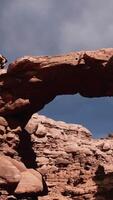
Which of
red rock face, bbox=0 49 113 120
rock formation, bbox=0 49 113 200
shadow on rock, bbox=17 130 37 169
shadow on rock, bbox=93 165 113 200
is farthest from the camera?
shadow on rock, bbox=93 165 113 200

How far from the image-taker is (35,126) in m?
25.7

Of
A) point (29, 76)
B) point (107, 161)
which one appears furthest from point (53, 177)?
point (29, 76)

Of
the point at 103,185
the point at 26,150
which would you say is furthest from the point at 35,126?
the point at 103,185

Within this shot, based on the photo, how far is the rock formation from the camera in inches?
792

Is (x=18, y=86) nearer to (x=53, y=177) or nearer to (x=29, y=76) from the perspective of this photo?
(x=29, y=76)

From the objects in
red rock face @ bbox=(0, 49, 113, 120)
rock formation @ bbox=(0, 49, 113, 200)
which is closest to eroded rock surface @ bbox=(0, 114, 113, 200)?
rock formation @ bbox=(0, 49, 113, 200)

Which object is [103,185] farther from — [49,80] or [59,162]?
[49,80]

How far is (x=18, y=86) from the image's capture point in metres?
→ 22.5

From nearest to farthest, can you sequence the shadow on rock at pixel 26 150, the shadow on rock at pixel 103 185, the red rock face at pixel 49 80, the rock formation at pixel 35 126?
the rock formation at pixel 35 126 → the red rock face at pixel 49 80 → the shadow on rock at pixel 26 150 → the shadow on rock at pixel 103 185

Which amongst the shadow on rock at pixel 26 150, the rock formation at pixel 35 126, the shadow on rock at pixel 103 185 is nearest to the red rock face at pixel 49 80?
the rock formation at pixel 35 126

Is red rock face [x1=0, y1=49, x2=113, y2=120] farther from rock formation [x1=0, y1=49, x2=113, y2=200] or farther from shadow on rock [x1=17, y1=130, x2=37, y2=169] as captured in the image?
shadow on rock [x1=17, y1=130, x2=37, y2=169]

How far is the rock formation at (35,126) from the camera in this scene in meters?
20.1

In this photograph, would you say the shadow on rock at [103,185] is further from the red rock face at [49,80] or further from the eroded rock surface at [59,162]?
the red rock face at [49,80]

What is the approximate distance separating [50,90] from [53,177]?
5.50 metres
